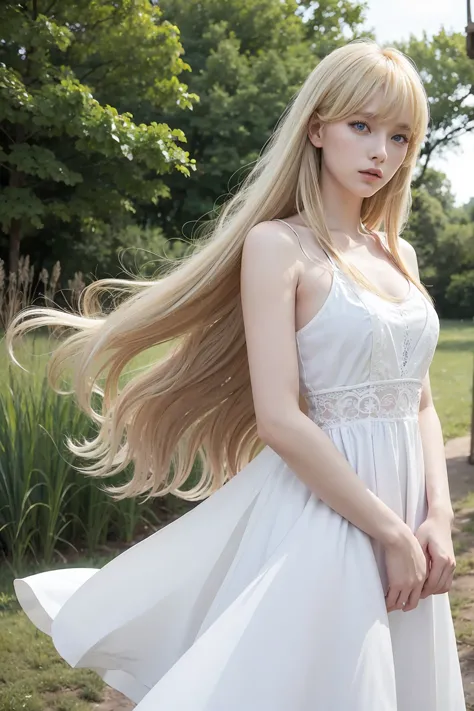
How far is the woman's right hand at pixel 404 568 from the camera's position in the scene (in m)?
1.83

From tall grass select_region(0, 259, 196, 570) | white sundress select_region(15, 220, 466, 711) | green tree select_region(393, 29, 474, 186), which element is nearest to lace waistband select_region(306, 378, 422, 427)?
white sundress select_region(15, 220, 466, 711)

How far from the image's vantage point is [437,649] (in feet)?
6.73

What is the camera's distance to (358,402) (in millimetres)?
2002

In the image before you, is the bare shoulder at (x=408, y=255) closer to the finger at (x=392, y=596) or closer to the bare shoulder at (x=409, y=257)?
the bare shoulder at (x=409, y=257)

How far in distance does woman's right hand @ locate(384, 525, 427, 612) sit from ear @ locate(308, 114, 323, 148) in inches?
35.7

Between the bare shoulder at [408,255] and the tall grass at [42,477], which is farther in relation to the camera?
the tall grass at [42,477]

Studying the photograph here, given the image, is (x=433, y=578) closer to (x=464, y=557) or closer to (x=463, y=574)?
(x=463, y=574)

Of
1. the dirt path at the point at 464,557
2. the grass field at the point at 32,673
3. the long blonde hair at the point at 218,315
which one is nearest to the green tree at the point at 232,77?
the dirt path at the point at 464,557

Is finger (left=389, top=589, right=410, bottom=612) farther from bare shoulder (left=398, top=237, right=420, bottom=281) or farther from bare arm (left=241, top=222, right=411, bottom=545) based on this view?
bare shoulder (left=398, top=237, right=420, bottom=281)

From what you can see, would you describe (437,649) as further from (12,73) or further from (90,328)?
(12,73)

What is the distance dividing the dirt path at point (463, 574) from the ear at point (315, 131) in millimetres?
2313

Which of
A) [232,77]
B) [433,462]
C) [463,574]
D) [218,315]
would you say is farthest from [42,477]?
[232,77]

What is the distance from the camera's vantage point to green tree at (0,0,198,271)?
1341cm

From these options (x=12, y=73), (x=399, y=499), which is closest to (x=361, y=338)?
(x=399, y=499)
